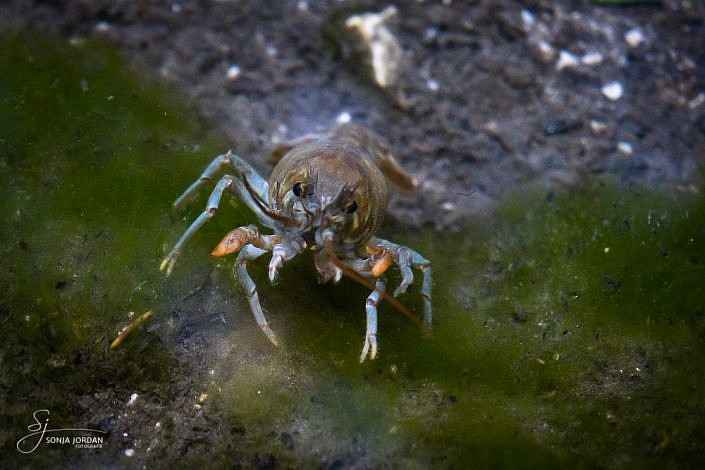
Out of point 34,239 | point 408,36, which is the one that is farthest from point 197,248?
point 408,36

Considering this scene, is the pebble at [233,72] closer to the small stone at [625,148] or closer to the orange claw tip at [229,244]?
the orange claw tip at [229,244]

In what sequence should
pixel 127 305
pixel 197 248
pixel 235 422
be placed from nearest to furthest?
pixel 235 422 < pixel 127 305 < pixel 197 248

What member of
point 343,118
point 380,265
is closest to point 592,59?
point 343,118

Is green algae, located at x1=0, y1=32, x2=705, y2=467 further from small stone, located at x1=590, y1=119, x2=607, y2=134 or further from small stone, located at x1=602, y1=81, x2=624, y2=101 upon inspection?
small stone, located at x1=602, y1=81, x2=624, y2=101

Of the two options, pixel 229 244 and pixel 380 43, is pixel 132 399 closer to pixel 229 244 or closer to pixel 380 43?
pixel 229 244

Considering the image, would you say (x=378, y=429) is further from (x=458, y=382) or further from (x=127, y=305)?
(x=127, y=305)

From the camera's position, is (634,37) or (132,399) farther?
(634,37)

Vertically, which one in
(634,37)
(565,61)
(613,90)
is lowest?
(613,90)
